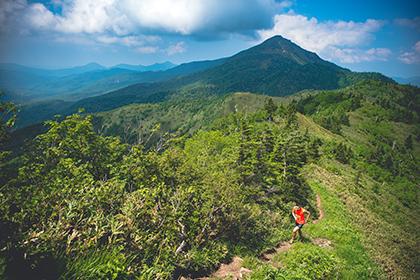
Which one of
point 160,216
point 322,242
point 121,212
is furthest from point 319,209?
point 121,212

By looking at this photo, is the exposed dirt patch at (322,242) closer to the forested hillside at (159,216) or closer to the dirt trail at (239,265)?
the dirt trail at (239,265)

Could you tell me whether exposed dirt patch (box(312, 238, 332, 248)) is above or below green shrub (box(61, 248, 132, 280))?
below

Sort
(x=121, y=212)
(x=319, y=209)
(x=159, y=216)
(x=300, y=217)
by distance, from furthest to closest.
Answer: (x=319, y=209) → (x=300, y=217) → (x=159, y=216) → (x=121, y=212)

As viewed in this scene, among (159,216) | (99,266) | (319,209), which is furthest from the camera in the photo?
(319,209)

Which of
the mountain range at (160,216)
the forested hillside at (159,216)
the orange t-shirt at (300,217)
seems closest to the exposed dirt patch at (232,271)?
the mountain range at (160,216)

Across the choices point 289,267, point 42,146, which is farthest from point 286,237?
point 42,146

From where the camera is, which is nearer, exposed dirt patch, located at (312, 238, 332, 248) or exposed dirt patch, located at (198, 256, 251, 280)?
exposed dirt patch, located at (198, 256, 251, 280)

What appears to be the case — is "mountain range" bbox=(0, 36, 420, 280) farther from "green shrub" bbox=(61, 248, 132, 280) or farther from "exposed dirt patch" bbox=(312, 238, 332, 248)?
"exposed dirt patch" bbox=(312, 238, 332, 248)

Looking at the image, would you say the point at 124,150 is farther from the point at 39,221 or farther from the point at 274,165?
the point at 274,165

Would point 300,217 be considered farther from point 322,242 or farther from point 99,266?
point 99,266

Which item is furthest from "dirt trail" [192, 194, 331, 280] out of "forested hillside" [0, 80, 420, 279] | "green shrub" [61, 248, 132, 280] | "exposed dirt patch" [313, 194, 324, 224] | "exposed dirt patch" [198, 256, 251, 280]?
"exposed dirt patch" [313, 194, 324, 224]

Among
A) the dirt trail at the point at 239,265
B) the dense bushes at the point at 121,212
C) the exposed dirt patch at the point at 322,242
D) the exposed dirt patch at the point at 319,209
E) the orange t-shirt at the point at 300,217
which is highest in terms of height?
the dense bushes at the point at 121,212

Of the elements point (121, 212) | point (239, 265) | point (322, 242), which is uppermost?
point (121, 212)

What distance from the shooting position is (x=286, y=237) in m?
16.6
